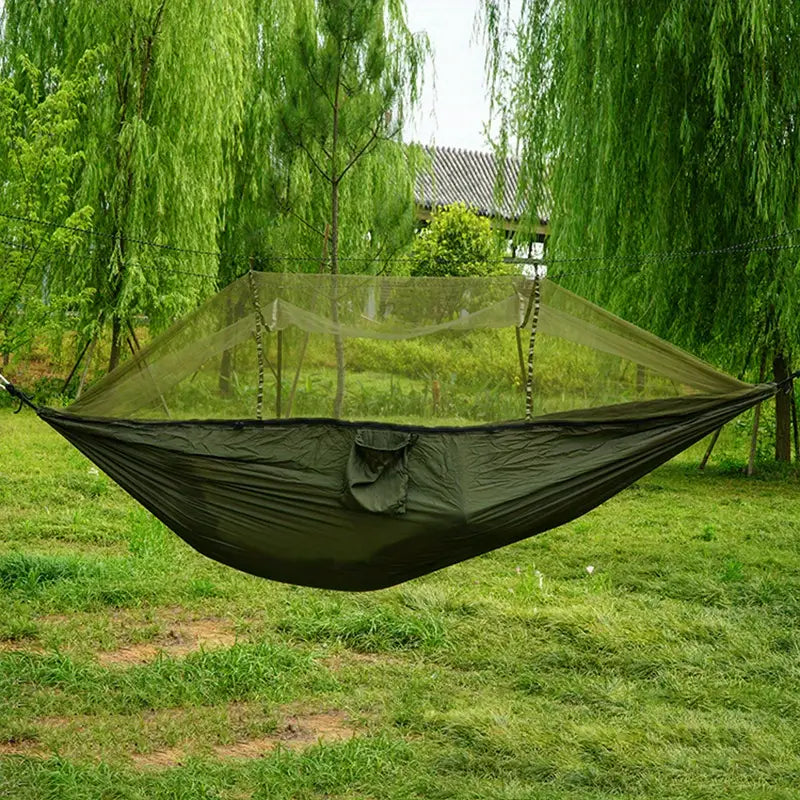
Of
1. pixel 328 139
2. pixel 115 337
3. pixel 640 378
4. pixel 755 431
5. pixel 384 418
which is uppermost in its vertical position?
pixel 328 139

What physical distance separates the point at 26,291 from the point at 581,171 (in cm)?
348

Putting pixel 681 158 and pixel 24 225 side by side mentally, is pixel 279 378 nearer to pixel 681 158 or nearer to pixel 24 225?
pixel 24 225

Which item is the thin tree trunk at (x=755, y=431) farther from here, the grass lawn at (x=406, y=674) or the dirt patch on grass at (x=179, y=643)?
the dirt patch on grass at (x=179, y=643)

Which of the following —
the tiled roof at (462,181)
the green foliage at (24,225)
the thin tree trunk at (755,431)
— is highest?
the tiled roof at (462,181)

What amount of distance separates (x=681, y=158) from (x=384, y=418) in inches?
177

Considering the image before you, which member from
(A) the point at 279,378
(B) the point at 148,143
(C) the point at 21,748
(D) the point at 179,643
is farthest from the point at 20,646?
(B) the point at 148,143

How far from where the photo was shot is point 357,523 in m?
2.82

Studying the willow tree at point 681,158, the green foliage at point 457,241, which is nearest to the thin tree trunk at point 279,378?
the willow tree at point 681,158

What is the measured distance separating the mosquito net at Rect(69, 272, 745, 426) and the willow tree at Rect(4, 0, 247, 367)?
623cm

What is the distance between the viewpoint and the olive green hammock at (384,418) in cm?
283

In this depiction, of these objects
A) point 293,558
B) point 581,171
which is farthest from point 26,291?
point 293,558

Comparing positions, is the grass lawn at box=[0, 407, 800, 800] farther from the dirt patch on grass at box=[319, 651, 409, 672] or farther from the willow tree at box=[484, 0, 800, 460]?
the willow tree at box=[484, 0, 800, 460]

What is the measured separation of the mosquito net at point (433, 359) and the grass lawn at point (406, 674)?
93cm

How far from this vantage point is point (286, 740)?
3148 mm
